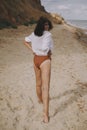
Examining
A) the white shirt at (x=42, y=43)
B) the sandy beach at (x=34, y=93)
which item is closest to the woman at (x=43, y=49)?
the white shirt at (x=42, y=43)

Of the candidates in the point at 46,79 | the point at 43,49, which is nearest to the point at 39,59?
the point at 43,49

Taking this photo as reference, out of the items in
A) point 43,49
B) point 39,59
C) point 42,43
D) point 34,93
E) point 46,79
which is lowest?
point 34,93

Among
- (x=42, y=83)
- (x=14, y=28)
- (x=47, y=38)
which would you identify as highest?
(x=47, y=38)

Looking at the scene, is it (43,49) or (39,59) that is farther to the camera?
(39,59)

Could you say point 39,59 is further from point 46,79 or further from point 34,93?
point 34,93

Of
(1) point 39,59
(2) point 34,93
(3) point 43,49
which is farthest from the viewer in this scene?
(2) point 34,93

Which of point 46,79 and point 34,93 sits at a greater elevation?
point 46,79

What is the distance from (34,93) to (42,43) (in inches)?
103

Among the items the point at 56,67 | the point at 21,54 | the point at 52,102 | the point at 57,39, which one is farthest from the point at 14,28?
the point at 52,102

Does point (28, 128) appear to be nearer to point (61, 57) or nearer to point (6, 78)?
point (6, 78)

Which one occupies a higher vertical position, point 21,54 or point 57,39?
point 21,54

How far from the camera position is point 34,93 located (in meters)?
9.64

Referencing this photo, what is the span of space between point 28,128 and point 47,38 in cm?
203

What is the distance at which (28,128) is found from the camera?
7598mm
